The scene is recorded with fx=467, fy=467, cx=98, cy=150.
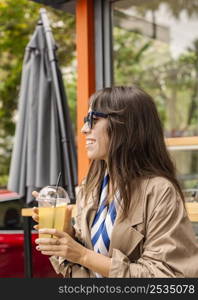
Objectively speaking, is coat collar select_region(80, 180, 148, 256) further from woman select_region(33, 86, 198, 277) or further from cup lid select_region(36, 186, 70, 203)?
cup lid select_region(36, 186, 70, 203)

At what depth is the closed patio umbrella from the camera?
377 cm

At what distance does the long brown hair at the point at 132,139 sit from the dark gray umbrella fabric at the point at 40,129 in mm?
1961

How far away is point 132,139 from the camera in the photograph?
171 cm

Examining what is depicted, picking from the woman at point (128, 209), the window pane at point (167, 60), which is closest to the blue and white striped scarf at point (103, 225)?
the woman at point (128, 209)

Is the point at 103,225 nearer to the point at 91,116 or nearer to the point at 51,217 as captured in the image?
the point at 51,217

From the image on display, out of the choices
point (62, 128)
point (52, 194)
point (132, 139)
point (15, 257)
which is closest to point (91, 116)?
point (132, 139)

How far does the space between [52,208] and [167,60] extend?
16.2 feet

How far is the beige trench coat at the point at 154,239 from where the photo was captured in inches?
59.9

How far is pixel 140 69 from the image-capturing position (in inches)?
253

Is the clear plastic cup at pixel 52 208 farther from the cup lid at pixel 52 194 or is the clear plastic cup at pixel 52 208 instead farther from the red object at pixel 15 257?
the red object at pixel 15 257

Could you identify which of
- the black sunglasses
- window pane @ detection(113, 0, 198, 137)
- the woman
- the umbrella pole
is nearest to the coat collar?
the woman

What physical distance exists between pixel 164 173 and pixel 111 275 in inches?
16.3

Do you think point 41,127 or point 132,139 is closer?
point 132,139

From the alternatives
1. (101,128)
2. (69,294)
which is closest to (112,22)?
(101,128)
